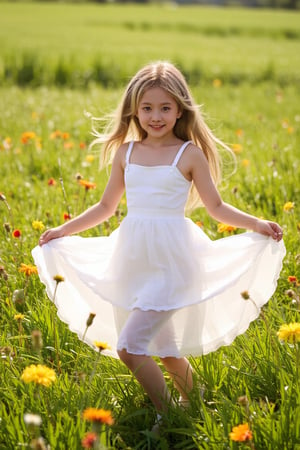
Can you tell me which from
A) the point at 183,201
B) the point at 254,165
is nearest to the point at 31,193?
the point at 254,165

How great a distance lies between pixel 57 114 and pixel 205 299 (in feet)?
17.5

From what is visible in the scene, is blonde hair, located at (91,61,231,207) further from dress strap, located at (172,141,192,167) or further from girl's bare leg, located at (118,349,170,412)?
girl's bare leg, located at (118,349,170,412)

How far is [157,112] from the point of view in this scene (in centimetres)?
243

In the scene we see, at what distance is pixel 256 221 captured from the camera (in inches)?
91.9

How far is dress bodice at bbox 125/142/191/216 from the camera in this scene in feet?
7.83

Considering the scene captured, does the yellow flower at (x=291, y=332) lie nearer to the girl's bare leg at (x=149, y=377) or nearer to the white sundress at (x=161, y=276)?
the white sundress at (x=161, y=276)

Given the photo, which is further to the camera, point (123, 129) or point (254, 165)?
point (254, 165)

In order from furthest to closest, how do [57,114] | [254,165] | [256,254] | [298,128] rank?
[57,114]
[298,128]
[254,165]
[256,254]

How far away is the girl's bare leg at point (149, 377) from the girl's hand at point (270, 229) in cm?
60

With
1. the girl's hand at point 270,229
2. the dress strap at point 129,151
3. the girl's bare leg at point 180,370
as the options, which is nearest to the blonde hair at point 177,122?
the dress strap at point 129,151

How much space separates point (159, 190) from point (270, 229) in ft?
1.36

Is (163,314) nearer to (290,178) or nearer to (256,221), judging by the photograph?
(256,221)

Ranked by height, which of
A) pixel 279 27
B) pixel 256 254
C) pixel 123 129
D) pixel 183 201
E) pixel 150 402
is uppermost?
pixel 279 27

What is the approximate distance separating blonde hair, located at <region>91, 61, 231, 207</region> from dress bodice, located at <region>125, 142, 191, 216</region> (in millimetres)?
164
